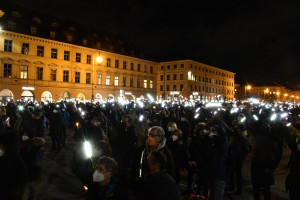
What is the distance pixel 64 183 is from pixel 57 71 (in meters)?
35.0

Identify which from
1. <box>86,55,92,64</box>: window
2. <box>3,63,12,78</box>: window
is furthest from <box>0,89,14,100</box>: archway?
<box>86,55,92,64</box>: window

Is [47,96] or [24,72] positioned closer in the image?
[24,72]

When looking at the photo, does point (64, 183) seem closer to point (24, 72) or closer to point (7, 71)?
point (7, 71)

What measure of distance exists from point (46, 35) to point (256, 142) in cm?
3907

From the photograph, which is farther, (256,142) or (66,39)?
(66,39)

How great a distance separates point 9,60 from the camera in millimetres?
33562

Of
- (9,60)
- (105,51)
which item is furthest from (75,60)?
(9,60)

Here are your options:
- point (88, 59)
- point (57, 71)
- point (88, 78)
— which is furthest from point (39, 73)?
point (88, 59)

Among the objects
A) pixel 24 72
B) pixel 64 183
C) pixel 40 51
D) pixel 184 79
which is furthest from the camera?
pixel 184 79

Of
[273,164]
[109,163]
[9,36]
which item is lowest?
[273,164]

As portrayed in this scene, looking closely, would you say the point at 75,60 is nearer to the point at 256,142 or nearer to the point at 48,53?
the point at 48,53

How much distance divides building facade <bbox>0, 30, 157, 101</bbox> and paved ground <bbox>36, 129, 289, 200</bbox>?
65.1 feet

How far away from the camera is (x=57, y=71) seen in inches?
1528

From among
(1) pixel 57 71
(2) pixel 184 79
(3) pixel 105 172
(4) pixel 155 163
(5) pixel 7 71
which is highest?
(2) pixel 184 79
